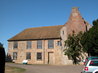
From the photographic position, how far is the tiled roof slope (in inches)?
1884

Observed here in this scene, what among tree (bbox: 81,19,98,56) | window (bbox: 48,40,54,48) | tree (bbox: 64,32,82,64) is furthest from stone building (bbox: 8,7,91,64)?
tree (bbox: 81,19,98,56)

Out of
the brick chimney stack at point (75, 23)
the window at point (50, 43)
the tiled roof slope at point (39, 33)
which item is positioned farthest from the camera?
the tiled roof slope at point (39, 33)

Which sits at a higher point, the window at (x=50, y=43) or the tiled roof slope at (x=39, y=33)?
the tiled roof slope at (x=39, y=33)

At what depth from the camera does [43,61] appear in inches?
1859

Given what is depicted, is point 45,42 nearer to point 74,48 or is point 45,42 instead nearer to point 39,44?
point 39,44

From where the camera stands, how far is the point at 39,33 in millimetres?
50281

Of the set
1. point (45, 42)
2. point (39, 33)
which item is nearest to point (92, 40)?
point (45, 42)

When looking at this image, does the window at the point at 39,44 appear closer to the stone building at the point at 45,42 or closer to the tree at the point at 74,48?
the stone building at the point at 45,42

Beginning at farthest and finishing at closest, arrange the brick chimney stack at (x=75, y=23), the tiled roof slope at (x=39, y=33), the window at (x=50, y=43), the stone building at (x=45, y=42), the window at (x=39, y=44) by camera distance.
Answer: the window at (x=39, y=44), the tiled roof slope at (x=39, y=33), the window at (x=50, y=43), the stone building at (x=45, y=42), the brick chimney stack at (x=75, y=23)

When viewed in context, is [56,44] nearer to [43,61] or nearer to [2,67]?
[43,61]

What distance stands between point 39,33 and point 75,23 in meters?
9.93

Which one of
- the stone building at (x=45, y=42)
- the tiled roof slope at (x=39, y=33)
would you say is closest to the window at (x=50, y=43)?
the stone building at (x=45, y=42)

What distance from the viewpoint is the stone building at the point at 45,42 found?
4553cm

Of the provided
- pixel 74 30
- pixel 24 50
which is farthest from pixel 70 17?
pixel 24 50
